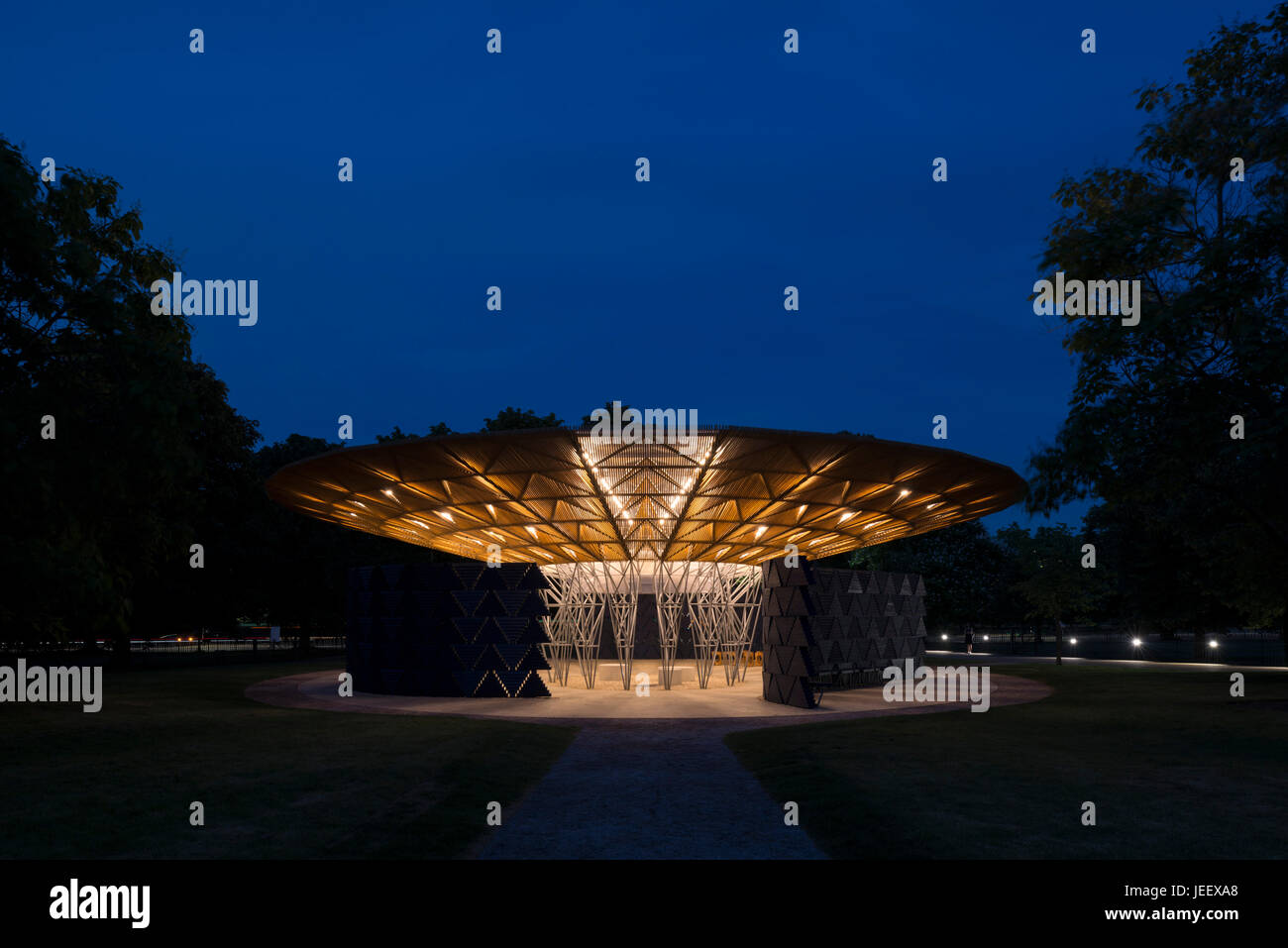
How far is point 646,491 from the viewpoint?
3061cm

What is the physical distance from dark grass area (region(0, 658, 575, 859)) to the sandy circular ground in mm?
2437

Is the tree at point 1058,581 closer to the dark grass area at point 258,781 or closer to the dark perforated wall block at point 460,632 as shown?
the dark perforated wall block at point 460,632

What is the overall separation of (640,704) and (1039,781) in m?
17.0

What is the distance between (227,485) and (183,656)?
1584 centimetres

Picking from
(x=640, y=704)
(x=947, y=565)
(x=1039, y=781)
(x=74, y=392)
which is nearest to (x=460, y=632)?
(x=640, y=704)

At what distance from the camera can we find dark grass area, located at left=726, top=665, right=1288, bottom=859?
34.0 feet

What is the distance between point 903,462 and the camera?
89.5ft

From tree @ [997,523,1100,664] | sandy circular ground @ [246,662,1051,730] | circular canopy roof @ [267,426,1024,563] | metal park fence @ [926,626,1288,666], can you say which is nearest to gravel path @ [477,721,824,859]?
sandy circular ground @ [246,662,1051,730]

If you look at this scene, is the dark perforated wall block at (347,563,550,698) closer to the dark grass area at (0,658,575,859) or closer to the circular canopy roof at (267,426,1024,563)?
Answer: the circular canopy roof at (267,426,1024,563)

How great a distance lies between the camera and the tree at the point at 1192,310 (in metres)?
20.0

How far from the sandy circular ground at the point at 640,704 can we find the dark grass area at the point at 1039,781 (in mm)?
2844

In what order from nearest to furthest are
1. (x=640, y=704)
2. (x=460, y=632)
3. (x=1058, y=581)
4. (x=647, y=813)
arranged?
(x=647, y=813) < (x=640, y=704) < (x=460, y=632) < (x=1058, y=581)

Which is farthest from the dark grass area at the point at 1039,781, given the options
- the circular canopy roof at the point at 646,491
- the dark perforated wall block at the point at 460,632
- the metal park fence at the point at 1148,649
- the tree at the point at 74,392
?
the metal park fence at the point at 1148,649

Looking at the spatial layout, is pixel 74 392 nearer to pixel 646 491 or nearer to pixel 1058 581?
pixel 646 491
